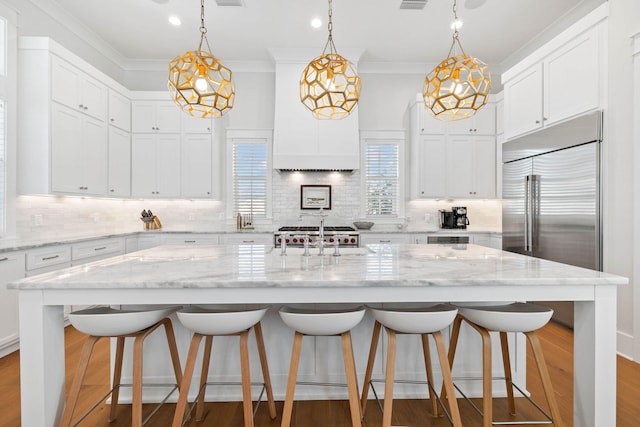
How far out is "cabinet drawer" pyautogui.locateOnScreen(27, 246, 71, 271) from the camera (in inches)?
119

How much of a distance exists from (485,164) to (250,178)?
344cm

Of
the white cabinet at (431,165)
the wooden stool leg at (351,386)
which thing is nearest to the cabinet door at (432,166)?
the white cabinet at (431,165)

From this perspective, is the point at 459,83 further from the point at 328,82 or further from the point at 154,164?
the point at 154,164

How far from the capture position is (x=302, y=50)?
477 centimetres

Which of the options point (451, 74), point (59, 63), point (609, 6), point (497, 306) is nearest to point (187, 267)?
point (497, 306)

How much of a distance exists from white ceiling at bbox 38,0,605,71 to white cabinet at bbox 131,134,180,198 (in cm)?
125

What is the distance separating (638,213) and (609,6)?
173 centimetres

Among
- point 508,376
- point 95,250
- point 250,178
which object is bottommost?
point 508,376

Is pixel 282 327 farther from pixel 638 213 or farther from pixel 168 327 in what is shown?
pixel 638 213

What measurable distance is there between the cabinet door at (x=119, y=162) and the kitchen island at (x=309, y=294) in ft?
10.5

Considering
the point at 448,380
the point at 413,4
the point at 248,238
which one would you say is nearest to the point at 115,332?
the point at 448,380

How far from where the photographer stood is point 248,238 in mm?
4648

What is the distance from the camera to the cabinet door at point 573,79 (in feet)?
9.93

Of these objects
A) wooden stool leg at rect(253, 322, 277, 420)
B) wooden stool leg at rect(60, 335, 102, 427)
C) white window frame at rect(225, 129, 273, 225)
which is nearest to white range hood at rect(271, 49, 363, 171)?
white window frame at rect(225, 129, 273, 225)
